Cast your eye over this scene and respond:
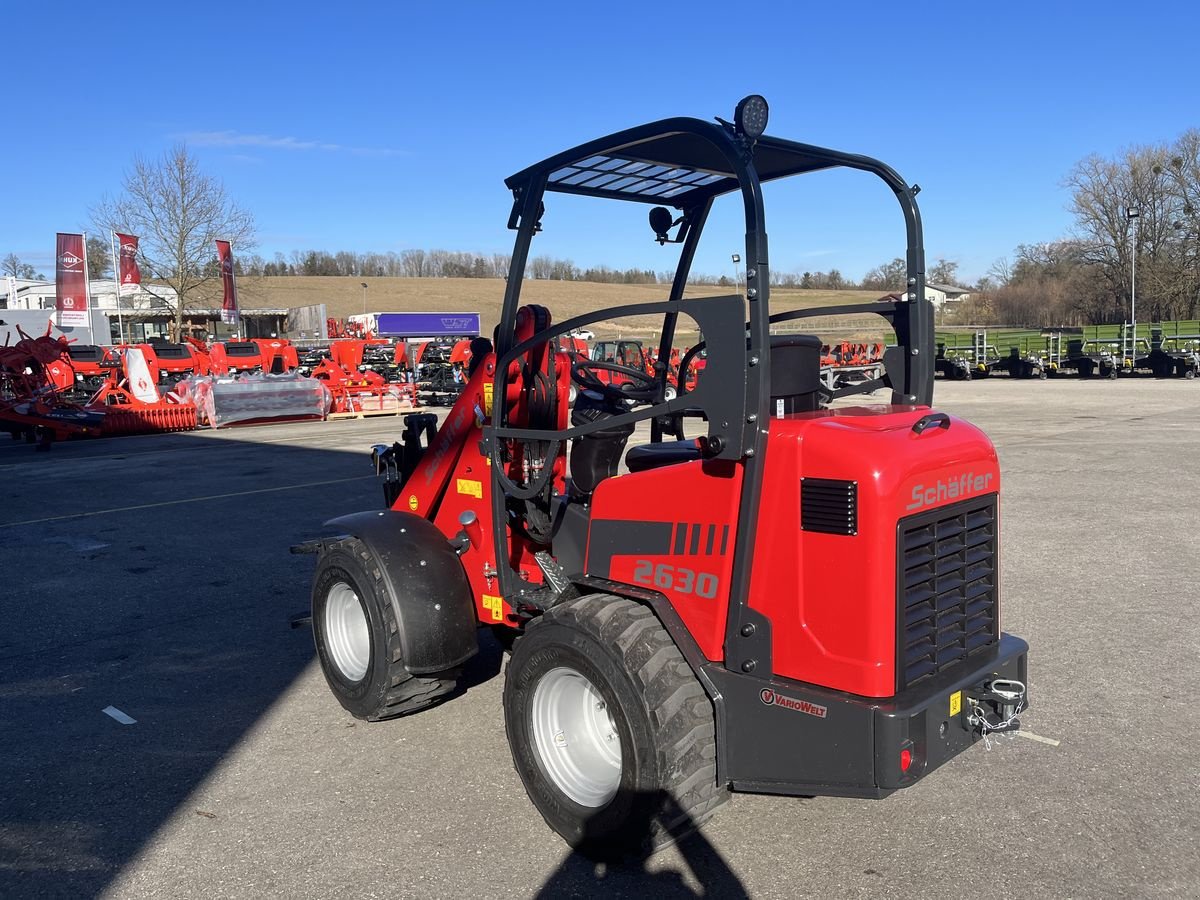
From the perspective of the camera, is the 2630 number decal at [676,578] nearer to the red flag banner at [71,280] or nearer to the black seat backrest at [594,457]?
the black seat backrest at [594,457]

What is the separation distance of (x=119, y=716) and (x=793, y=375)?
12.1ft

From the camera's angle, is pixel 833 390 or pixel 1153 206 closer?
pixel 833 390

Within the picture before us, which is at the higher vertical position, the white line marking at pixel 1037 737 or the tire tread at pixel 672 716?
the tire tread at pixel 672 716

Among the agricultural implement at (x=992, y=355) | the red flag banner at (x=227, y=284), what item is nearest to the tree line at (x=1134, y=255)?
the agricultural implement at (x=992, y=355)

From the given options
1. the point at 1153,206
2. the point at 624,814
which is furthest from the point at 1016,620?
the point at 1153,206

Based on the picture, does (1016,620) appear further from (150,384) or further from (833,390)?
(150,384)

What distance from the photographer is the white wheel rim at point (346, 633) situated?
175 inches

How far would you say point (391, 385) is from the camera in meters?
24.2

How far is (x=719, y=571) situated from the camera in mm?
2984

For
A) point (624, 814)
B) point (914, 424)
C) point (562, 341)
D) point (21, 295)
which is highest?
point (21, 295)

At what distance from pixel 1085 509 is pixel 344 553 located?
751 cm

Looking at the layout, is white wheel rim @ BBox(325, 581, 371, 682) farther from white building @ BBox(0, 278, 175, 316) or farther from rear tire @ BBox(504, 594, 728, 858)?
white building @ BBox(0, 278, 175, 316)

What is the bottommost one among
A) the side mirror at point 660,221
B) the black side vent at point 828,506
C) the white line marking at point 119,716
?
the white line marking at point 119,716

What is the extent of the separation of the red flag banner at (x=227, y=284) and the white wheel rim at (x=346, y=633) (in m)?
37.5
